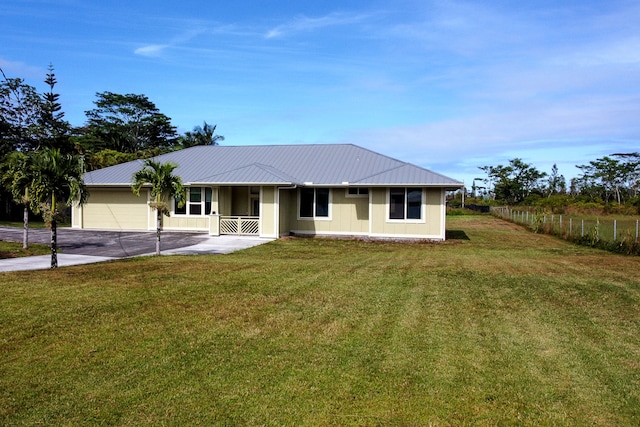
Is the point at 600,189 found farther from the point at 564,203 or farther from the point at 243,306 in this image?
the point at 243,306

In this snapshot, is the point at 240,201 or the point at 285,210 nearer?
the point at 285,210

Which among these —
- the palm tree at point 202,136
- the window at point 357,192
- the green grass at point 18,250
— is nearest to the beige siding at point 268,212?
the window at point 357,192

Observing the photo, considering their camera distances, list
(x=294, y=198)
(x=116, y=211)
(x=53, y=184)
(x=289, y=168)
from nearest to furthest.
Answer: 1. (x=53, y=184)
2. (x=294, y=198)
3. (x=289, y=168)
4. (x=116, y=211)

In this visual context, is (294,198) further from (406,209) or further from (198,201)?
(406,209)

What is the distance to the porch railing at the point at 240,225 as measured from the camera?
2031 centimetres

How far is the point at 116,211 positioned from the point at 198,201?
4.68 meters

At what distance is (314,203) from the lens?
843 inches

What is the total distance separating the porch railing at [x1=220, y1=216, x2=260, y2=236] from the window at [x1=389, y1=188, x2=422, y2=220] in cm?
593

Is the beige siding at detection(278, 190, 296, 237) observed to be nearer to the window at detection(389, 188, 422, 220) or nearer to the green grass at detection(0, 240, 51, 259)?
the window at detection(389, 188, 422, 220)

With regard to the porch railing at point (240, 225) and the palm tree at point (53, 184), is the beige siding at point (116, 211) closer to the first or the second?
the porch railing at point (240, 225)

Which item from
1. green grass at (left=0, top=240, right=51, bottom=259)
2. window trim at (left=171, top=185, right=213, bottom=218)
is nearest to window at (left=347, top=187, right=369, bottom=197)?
window trim at (left=171, top=185, right=213, bottom=218)

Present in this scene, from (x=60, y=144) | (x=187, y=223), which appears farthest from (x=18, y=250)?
A: (x=60, y=144)

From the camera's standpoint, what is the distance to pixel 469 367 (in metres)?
4.98

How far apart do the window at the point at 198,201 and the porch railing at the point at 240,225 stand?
183 cm
